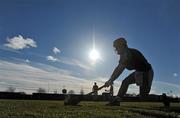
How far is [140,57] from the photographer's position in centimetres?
1271

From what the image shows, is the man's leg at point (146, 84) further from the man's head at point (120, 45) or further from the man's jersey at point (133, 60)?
the man's head at point (120, 45)

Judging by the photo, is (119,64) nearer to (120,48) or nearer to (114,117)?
(120,48)

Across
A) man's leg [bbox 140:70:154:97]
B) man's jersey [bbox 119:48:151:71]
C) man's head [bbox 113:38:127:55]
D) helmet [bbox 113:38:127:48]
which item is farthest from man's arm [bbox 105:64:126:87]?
man's leg [bbox 140:70:154:97]

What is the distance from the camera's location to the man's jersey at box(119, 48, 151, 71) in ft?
41.0

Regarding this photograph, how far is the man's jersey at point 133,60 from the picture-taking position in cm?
1248

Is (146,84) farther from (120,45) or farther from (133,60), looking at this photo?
(120,45)

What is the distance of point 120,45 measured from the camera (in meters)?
12.4

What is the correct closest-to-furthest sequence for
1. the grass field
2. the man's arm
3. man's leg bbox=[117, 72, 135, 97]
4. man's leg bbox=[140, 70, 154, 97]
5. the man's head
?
the grass field
the man's head
the man's arm
man's leg bbox=[140, 70, 154, 97]
man's leg bbox=[117, 72, 135, 97]

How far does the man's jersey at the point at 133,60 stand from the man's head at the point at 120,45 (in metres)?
A: 0.17

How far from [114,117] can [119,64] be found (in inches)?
190

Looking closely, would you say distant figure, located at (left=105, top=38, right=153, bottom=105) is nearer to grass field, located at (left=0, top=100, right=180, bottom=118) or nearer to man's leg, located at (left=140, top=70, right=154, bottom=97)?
man's leg, located at (left=140, top=70, right=154, bottom=97)

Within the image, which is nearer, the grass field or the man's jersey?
the grass field

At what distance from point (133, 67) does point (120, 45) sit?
40.9 inches

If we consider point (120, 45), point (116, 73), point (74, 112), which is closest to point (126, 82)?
point (116, 73)
